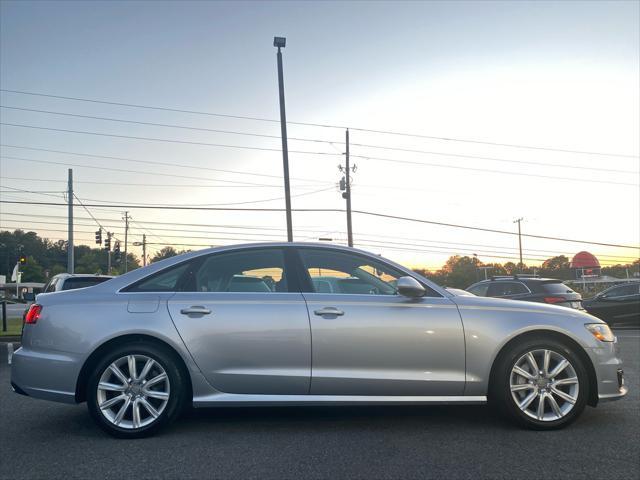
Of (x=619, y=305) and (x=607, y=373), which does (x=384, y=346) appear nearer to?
A: (x=607, y=373)

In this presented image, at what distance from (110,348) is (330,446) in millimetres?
1881

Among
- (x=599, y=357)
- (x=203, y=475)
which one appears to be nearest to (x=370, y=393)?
(x=203, y=475)

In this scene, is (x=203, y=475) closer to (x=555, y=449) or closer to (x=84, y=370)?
(x=84, y=370)

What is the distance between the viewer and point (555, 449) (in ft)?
13.0

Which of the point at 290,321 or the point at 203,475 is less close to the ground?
the point at 290,321

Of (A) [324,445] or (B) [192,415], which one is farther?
(B) [192,415]

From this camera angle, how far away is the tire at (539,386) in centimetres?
449

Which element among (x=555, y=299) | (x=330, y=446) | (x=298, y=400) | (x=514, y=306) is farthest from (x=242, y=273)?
(x=555, y=299)

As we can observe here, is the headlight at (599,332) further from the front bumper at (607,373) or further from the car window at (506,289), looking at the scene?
the car window at (506,289)

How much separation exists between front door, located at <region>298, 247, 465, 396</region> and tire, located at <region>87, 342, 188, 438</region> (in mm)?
1108

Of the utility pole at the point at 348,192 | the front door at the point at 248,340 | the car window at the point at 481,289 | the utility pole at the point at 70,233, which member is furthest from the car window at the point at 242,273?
the utility pole at the point at 70,233

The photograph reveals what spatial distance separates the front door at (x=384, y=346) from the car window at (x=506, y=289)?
819 cm

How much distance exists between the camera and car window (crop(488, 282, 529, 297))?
1215cm

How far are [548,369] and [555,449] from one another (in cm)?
78
